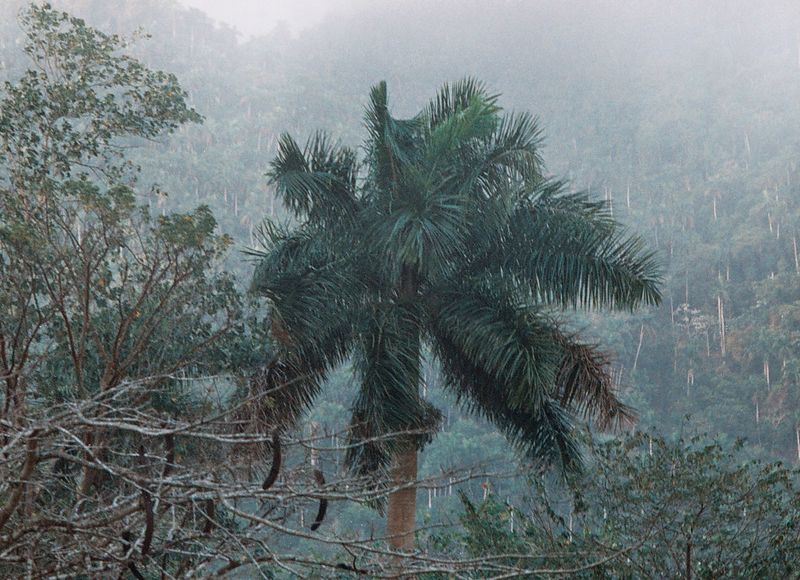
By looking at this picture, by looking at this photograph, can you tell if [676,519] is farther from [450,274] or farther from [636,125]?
[636,125]

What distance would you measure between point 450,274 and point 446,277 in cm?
7

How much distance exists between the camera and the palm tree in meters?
10.7

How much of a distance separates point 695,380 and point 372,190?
2591 centimetres

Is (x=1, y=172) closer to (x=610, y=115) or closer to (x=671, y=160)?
(x=671, y=160)

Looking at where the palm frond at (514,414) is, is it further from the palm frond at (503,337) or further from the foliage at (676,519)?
the foliage at (676,519)

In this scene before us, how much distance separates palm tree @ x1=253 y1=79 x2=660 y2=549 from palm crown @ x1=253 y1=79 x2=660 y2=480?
0.02 metres

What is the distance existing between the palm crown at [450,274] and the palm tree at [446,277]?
17 millimetres

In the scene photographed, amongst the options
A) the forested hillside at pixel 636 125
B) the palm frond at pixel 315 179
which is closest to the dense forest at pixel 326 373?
the palm frond at pixel 315 179

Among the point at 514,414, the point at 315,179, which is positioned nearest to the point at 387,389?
the point at 514,414

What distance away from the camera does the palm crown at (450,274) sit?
10.7m

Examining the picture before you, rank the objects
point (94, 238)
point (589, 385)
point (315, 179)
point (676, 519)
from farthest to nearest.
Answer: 1. point (315, 179)
2. point (589, 385)
3. point (94, 238)
4. point (676, 519)

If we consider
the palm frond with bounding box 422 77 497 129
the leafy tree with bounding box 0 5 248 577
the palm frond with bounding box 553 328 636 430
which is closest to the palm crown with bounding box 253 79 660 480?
the palm frond with bounding box 553 328 636 430

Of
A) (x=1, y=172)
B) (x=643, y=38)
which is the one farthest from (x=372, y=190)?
(x=643, y=38)

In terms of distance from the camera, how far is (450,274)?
38.4 feet
